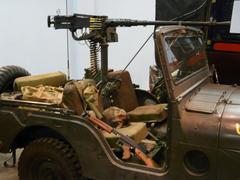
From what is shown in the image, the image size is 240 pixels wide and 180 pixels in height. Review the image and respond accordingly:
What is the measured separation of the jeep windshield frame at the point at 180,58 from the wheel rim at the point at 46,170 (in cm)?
112

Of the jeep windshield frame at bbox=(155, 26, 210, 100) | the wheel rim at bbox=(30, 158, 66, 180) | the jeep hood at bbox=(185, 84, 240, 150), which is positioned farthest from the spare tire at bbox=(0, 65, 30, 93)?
the jeep hood at bbox=(185, 84, 240, 150)

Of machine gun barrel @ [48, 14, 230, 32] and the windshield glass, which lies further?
machine gun barrel @ [48, 14, 230, 32]

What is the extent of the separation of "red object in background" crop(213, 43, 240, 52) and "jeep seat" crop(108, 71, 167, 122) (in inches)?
48.6

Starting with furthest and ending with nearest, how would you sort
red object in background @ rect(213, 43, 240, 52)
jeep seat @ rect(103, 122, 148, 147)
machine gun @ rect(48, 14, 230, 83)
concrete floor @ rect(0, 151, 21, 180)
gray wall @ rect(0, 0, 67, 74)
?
gray wall @ rect(0, 0, 67, 74) → red object in background @ rect(213, 43, 240, 52) → concrete floor @ rect(0, 151, 21, 180) → machine gun @ rect(48, 14, 230, 83) → jeep seat @ rect(103, 122, 148, 147)

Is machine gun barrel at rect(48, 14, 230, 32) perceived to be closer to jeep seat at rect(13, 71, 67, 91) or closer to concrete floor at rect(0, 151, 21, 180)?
jeep seat at rect(13, 71, 67, 91)

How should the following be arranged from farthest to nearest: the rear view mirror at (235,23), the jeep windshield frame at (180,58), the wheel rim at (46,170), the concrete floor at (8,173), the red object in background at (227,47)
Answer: the red object in background at (227,47) < the concrete floor at (8,173) < the rear view mirror at (235,23) < the wheel rim at (46,170) < the jeep windshield frame at (180,58)

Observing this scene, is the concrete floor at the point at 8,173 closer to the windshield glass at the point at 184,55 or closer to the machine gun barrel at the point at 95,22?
the machine gun barrel at the point at 95,22

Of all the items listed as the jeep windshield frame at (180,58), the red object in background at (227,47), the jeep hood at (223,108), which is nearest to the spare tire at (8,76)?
the jeep windshield frame at (180,58)

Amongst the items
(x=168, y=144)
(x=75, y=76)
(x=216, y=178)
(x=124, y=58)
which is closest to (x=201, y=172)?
(x=216, y=178)

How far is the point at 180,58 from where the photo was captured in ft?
9.06

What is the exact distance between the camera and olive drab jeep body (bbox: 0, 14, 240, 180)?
7.48 ft

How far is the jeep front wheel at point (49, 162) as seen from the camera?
281cm

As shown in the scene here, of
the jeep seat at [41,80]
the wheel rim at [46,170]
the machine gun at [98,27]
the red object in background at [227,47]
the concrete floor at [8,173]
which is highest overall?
the machine gun at [98,27]

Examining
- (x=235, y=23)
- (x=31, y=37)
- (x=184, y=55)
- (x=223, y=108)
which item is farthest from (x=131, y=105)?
(x=31, y=37)
